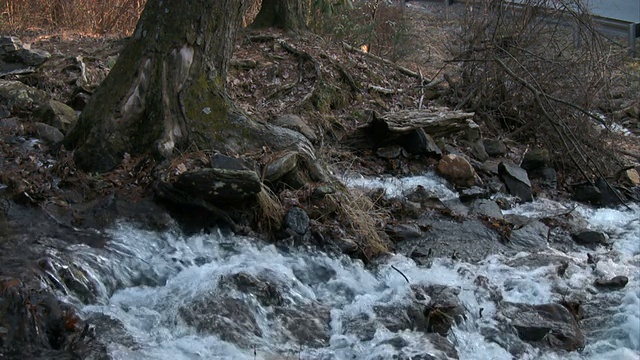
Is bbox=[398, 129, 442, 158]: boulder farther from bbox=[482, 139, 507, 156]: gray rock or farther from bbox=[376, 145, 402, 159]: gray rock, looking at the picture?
bbox=[482, 139, 507, 156]: gray rock

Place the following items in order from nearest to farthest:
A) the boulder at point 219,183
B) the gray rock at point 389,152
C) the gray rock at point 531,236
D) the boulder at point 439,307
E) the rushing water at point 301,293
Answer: the rushing water at point 301,293 < the boulder at point 439,307 < the boulder at point 219,183 < the gray rock at point 531,236 < the gray rock at point 389,152

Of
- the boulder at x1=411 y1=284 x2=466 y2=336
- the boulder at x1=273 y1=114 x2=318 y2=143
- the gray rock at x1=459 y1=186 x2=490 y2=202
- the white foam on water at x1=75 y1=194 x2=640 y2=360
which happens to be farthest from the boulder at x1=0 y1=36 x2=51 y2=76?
the boulder at x1=411 y1=284 x2=466 y2=336

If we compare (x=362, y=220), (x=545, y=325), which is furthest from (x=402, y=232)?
(x=545, y=325)

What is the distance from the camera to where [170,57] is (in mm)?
6793

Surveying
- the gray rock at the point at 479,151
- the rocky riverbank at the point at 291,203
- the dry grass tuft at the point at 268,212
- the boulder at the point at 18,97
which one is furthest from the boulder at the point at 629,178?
the boulder at the point at 18,97

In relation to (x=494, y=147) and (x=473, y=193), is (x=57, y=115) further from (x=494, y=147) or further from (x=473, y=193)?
(x=494, y=147)

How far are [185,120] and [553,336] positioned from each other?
3615 millimetres

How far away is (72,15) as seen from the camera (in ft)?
39.8

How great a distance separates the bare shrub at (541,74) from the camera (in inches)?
379

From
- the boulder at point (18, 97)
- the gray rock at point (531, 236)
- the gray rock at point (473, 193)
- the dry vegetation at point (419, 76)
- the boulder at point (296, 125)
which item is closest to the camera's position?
the gray rock at point (531, 236)

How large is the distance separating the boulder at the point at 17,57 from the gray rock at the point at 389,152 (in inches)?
164

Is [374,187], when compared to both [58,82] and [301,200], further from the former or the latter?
[58,82]

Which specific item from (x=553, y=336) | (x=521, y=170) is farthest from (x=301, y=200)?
(x=521, y=170)

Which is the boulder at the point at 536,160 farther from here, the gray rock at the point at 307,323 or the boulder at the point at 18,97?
the boulder at the point at 18,97
